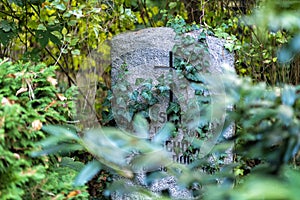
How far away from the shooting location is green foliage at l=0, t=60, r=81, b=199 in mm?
1267

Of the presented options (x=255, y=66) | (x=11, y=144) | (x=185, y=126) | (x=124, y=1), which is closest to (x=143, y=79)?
(x=185, y=126)

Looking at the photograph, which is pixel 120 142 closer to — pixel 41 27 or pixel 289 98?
pixel 289 98

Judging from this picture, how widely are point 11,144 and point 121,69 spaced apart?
5.92 ft

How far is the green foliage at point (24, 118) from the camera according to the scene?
127cm

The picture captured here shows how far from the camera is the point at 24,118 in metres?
1.36

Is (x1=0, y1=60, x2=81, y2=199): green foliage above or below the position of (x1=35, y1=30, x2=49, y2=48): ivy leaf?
below

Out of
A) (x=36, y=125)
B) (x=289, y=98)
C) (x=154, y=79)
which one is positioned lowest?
(x=154, y=79)

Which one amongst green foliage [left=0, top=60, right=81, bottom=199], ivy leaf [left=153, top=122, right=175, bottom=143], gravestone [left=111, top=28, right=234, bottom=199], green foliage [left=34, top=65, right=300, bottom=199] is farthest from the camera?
gravestone [left=111, top=28, right=234, bottom=199]

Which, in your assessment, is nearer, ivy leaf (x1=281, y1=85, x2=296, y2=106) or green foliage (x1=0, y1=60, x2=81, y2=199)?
ivy leaf (x1=281, y1=85, x2=296, y2=106)

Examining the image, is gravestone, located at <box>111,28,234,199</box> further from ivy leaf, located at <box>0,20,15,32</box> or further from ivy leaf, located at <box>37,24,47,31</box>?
ivy leaf, located at <box>0,20,15,32</box>

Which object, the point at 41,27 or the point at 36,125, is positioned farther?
the point at 41,27

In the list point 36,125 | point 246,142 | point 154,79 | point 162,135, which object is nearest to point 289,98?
point 246,142

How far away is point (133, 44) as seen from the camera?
3105 mm

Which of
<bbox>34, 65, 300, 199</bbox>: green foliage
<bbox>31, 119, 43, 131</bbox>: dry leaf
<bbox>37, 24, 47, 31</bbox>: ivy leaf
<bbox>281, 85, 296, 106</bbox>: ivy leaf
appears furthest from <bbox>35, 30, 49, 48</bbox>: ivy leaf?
<bbox>281, 85, 296, 106</bbox>: ivy leaf
